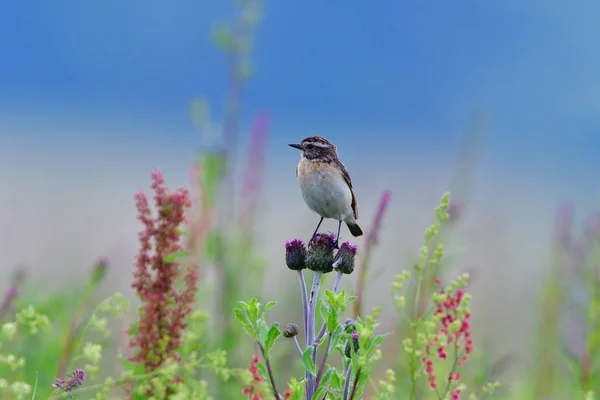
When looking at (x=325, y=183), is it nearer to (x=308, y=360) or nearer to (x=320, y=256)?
(x=320, y=256)

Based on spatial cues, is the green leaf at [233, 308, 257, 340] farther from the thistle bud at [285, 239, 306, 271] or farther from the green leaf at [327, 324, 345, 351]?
the thistle bud at [285, 239, 306, 271]

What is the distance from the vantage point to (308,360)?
2.91 metres

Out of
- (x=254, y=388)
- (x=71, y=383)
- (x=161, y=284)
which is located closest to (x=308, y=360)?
(x=254, y=388)

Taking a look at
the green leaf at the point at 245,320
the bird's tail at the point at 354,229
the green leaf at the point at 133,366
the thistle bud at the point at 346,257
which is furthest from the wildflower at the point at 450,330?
the bird's tail at the point at 354,229

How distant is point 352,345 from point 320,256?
0.50m

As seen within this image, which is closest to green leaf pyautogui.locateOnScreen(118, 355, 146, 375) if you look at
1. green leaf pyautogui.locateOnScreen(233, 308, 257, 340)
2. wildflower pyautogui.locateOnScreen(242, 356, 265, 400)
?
wildflower pyautogui.locateOnScreen(242, 356, 265, 400)

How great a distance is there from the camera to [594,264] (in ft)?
17.1

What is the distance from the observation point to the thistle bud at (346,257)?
3371 mm

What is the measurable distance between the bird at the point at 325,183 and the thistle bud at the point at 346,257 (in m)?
1.39

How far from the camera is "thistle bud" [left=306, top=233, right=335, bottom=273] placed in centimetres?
335

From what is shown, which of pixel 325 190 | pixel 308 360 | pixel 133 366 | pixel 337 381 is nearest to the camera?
pixel 308 360

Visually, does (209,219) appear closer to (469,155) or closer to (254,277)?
(254,277)

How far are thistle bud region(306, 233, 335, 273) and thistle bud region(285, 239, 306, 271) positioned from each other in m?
0.05

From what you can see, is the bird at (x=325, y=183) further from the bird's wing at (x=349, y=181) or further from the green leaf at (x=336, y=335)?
the green leaf at (x=336, y=335)
